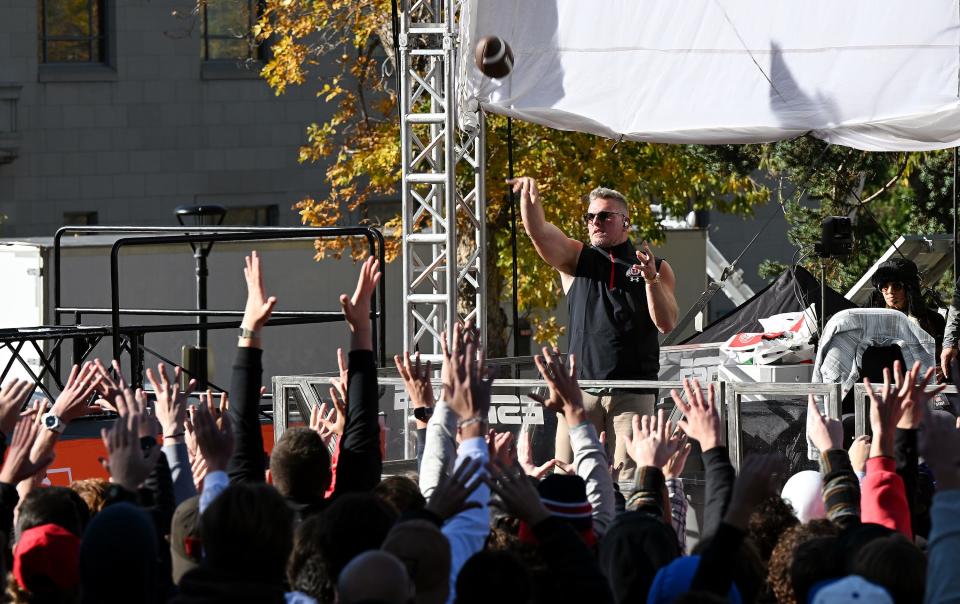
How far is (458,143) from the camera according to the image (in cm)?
1216

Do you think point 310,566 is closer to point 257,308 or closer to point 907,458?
point 257,308

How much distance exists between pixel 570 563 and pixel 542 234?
4.08 metres

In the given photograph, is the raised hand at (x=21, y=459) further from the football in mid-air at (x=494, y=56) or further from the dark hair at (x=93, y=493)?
the football in mid-air at (x=494, y=56)

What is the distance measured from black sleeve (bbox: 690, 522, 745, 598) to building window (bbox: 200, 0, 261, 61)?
2170cm

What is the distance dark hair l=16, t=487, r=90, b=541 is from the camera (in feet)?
13.4

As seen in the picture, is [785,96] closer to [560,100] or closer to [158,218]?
[560,100]

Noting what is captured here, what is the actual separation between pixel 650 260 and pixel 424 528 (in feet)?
12.9

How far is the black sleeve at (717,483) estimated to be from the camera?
4.33m

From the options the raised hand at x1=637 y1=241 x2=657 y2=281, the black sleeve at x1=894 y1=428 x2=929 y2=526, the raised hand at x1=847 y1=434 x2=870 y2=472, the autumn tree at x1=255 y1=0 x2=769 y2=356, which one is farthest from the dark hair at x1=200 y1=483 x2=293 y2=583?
the autumn tree at x1=255 y1=0 x2=769 y2=356

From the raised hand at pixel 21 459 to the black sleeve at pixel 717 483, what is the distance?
1896mm

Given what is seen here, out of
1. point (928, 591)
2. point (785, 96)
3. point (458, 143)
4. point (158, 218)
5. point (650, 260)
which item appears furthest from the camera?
point (158, 218)

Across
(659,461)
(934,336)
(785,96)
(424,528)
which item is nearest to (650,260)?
(785,96)

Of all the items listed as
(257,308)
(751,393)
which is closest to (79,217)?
(751,393)

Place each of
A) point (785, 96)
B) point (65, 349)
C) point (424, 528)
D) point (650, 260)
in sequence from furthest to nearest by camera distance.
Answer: point (65, 349)
point (785, 96)
point (650, 260)
point (424, 528)
